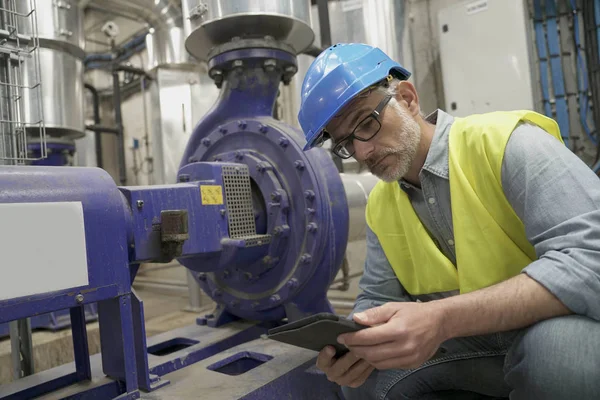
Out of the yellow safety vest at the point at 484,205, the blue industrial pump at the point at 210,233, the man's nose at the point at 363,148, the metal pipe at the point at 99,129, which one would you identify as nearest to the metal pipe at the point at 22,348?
the blue industrial pump at the point at 210,233

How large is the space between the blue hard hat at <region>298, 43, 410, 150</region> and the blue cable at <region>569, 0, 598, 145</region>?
1.96 meters

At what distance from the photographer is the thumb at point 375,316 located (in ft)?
2.53

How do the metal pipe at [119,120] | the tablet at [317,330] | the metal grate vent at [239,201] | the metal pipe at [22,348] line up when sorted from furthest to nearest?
the metal pipe at [119,120], the metal pipe at [22,348], the metal grate vent at [239,201], the tablet at [317,330]

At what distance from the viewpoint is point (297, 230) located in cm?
157

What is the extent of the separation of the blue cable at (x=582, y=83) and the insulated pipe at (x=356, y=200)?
4.41ft

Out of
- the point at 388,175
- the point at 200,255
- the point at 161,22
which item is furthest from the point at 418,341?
the point at 161,22

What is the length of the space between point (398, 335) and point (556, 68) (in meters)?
2.49

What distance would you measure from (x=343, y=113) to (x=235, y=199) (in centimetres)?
58

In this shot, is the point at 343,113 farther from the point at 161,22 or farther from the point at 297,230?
the point at 161,22

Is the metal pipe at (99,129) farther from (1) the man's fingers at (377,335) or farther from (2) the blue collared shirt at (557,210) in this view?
(1) the man's fingers at (377,335)

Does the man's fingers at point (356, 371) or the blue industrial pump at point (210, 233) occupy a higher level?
the blue industrial pump at point (210, 233)

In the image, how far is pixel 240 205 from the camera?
1528mm

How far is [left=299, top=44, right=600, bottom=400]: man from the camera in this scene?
776 millimetres

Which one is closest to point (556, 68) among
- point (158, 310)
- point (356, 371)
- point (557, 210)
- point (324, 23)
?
point (324, 23)
